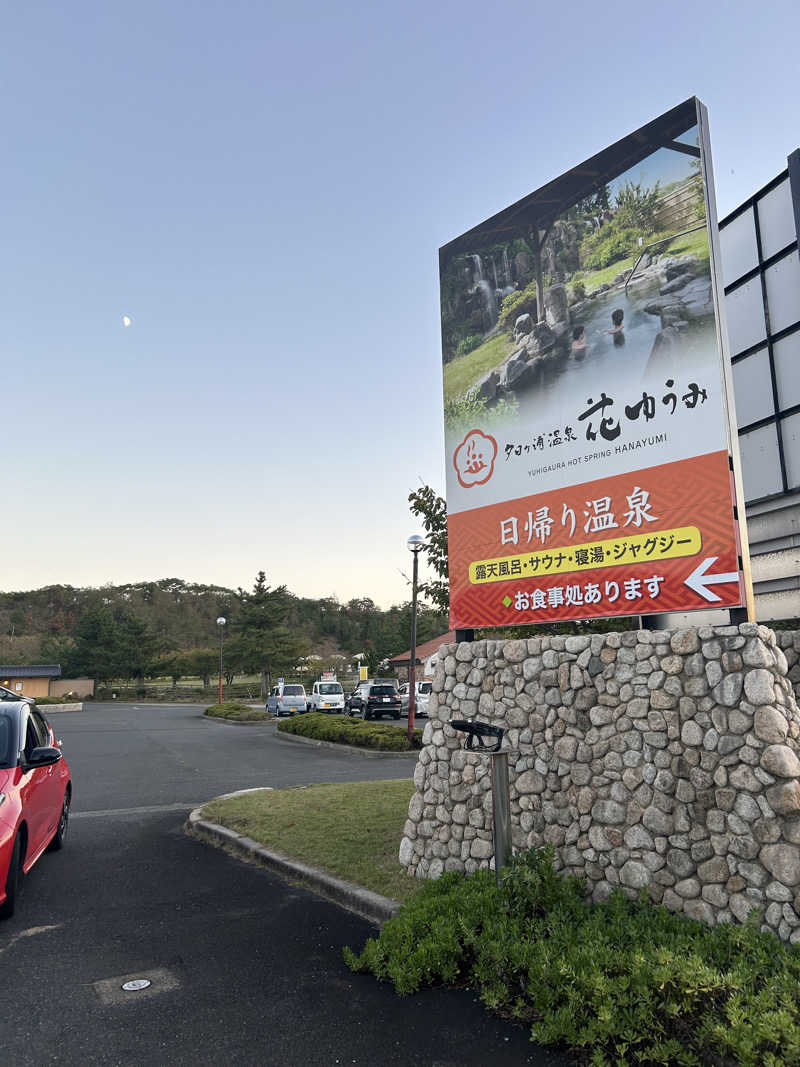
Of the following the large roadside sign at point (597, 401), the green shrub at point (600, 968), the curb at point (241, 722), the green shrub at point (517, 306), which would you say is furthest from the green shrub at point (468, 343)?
the curb at point (241, 722)

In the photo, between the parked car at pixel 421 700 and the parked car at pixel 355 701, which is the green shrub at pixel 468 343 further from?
the parked car at pixel 355 701

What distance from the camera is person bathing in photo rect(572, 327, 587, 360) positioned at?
20.2 feet

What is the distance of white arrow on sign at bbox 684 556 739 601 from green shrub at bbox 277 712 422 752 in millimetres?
13531

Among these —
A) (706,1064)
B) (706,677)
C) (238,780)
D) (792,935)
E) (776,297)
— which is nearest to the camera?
(706,1064)

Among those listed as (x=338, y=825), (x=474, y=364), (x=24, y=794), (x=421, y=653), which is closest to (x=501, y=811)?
(x=338, y=825)

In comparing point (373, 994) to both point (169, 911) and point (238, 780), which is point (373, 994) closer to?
point (169, 911)

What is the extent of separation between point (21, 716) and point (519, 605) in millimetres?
4797

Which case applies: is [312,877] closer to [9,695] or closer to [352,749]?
[9,695]

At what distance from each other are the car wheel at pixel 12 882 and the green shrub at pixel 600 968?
2.72m

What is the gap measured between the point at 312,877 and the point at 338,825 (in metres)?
1.77

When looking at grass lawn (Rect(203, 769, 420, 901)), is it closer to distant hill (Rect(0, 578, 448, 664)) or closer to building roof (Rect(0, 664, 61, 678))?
building roof (Rect(0, 664, 61, 678))

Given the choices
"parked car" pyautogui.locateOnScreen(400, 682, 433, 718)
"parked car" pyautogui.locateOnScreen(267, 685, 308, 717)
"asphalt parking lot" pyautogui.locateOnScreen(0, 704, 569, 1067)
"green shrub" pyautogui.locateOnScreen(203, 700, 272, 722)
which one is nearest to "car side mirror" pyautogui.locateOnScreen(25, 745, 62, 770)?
"asphalt parking lot" pyautogui.locateOnScreen(0, 704, 569, 1067)

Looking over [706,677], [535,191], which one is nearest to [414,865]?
[706,677]

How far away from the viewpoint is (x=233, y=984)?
4402 mm
